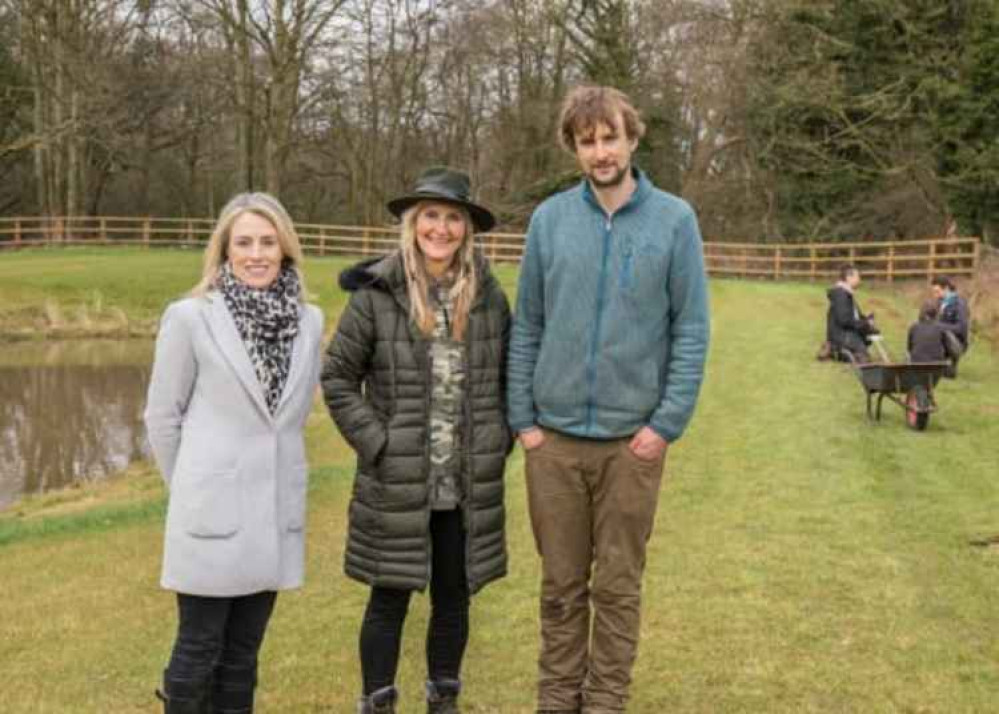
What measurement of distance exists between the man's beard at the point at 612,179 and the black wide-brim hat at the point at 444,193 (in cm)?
39

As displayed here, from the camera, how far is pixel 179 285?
1022 inches

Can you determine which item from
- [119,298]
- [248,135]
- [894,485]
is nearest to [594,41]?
[248,135]

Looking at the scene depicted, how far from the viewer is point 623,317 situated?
3.64m

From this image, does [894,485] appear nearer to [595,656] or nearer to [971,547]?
[971,547]

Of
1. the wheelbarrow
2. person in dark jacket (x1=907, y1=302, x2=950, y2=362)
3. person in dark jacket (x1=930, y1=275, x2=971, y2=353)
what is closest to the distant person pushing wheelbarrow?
person in dark jacket (x1=930, y1=275, x2=971, y2=353)

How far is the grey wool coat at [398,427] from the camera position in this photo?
366 cm

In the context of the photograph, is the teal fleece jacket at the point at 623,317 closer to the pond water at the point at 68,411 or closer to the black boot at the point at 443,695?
the black boot at the point at 443,695

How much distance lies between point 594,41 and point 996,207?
13162 mm

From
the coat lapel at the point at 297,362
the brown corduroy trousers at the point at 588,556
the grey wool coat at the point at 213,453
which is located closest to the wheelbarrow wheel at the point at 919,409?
the brown corduroy trousers at the point at 588,556

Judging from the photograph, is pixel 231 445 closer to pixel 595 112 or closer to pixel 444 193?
pixel 444 193

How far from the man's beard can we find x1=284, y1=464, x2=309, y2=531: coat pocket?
1.27 metres

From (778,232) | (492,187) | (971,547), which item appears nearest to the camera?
(971,547)

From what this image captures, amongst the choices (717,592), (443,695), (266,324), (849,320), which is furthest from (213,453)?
(849,320)

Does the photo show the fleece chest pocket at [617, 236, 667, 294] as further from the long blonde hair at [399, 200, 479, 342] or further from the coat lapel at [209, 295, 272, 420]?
the coat lapel at [209, 295, 272, 420]
